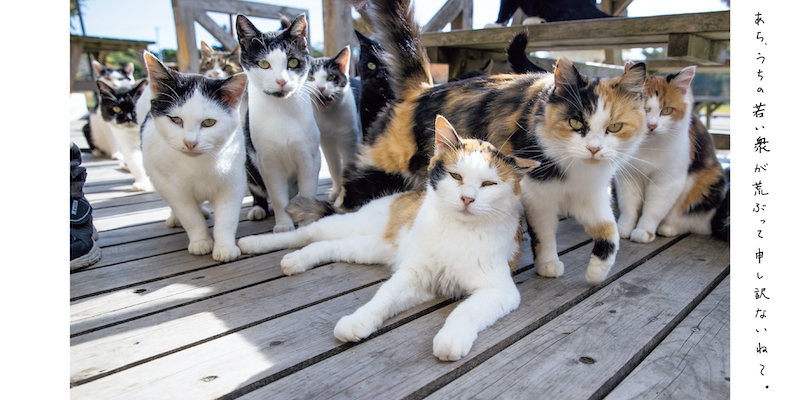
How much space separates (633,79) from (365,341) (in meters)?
1.17

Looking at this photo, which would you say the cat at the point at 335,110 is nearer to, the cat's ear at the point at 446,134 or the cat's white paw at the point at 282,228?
the cat's white paw at the point at 282,228

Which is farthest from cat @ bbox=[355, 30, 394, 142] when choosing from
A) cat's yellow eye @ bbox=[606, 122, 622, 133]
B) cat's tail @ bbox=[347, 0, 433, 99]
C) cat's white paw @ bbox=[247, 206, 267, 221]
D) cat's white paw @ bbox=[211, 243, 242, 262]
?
cat's yellow eye @ bbox=[606, 122, 622, 133]

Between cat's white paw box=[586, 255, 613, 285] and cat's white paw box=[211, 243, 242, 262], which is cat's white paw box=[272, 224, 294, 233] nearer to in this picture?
cat's white paw box=[211, 243, 242, 262]

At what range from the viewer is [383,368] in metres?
1.16

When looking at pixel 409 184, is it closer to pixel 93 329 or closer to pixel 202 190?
pixel 202 190

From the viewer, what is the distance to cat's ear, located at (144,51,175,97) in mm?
1671

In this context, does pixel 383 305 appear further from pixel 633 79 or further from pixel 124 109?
pixel 124 109

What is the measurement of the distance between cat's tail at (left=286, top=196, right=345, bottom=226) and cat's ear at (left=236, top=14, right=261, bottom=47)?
0.74 metres

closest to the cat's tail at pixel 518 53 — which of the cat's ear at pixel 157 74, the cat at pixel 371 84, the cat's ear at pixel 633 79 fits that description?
the cat at pixel 371 84

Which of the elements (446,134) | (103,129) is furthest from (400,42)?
(103,129)

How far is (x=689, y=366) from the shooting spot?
1190 mm

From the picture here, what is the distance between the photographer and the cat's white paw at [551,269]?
175 cm
